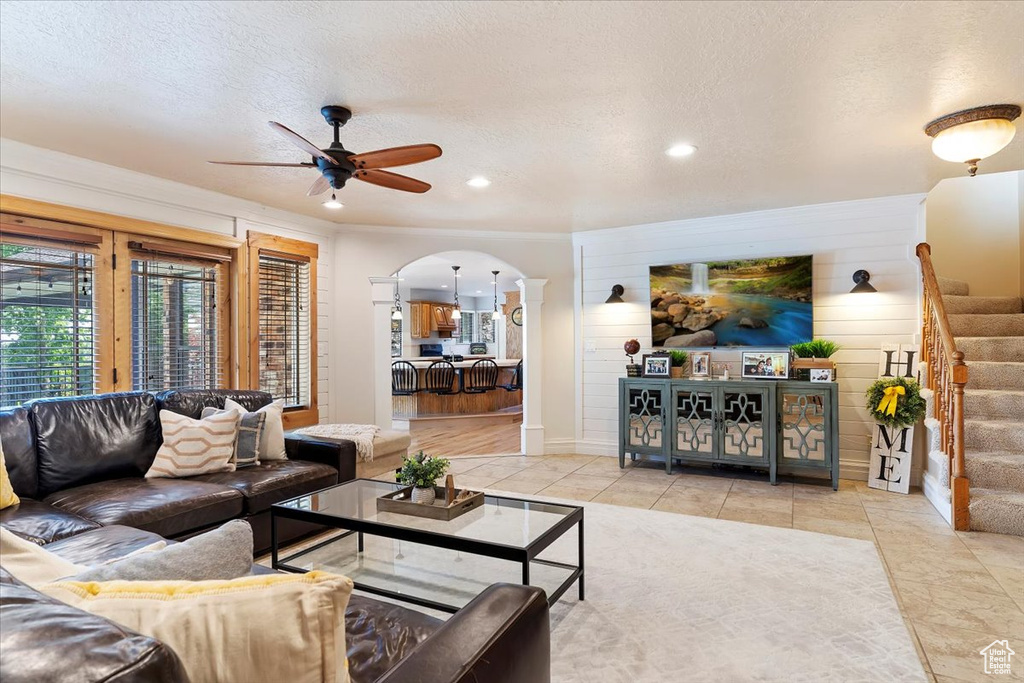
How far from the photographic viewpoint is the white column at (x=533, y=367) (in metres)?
6.08

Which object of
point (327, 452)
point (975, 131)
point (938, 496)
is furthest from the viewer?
point (938, 496)

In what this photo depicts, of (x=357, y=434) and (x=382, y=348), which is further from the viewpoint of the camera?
(x=382, y=348)

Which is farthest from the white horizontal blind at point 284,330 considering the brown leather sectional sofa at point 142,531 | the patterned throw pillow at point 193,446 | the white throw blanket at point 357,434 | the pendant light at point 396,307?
the pendant light at point 396,307

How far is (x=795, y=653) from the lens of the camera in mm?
2158

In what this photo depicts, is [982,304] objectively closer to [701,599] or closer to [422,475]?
[701,599]

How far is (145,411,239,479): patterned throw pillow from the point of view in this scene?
311 centimetres

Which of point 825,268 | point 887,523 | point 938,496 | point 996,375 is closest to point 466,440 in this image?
point 825,268

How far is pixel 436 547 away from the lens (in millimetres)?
2811

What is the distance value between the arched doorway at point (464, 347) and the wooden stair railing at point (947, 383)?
3.45 meters

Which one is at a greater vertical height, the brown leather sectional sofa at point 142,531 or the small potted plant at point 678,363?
the small potted plant at point 678,363

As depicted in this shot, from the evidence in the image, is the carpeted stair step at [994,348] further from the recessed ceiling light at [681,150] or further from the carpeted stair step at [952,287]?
the recessed ceiling light at [681,150]

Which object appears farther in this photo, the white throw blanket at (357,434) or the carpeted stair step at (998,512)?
the white throw blanket at (357,434)

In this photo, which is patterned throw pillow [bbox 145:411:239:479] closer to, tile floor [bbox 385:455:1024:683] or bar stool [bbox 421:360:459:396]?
tile floor [bbox 385:455:1024:683]

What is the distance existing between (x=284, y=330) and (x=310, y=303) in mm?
372
